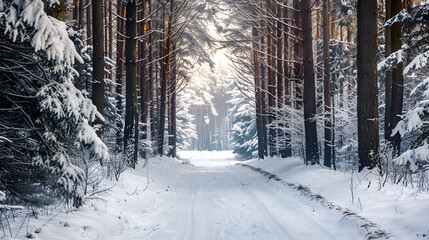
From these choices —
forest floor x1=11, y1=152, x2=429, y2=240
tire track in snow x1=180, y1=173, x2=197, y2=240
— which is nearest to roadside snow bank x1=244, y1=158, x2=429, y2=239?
forest floor x1=11, y1=152, x2=429, y2=240

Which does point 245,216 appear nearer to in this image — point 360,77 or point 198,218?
point 198,218

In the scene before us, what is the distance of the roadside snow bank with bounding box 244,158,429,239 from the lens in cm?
510

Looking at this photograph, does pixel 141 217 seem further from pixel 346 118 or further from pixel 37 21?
pixel 346 118

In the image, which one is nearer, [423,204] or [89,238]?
[89,238]

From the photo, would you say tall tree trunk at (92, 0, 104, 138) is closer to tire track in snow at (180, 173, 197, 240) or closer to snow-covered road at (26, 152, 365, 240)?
snow-covered road at (26, 152, 365, 240)

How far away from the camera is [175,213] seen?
25.8ft

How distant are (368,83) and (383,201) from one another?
4238 millimetres

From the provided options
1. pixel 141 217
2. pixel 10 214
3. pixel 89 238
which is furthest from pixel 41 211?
pixel 141 217

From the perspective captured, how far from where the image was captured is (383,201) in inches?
262

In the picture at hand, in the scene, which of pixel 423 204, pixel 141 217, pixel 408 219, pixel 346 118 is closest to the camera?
pixel 408 219

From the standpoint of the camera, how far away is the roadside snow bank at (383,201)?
16.7 ft


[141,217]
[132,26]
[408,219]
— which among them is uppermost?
[132,26]

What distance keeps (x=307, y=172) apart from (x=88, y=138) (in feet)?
28.4

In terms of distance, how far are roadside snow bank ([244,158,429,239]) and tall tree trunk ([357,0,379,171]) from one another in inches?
33.3
